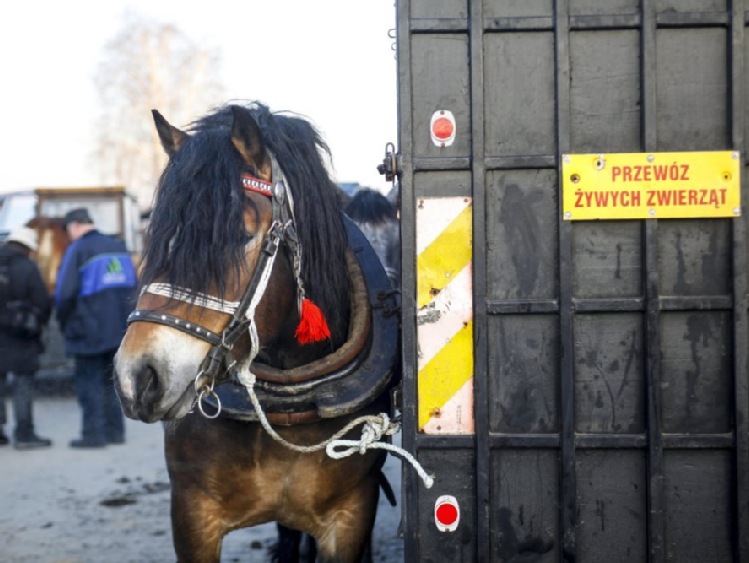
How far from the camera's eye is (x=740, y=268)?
254cm

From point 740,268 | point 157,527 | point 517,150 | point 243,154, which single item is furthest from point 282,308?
point 157,527

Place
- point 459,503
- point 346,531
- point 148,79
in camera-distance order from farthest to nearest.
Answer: point 148,79 < point 346,531 < point 459,503

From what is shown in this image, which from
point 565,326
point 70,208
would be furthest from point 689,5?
point 70,208

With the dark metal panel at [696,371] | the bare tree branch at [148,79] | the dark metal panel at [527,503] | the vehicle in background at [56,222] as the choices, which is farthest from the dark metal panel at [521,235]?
the bare tree branch at [148,79]

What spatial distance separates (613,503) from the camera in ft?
8.70

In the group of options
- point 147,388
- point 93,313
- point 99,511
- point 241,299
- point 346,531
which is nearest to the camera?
point 147,388

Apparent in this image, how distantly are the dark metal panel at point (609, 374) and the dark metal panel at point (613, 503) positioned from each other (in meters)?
0.09

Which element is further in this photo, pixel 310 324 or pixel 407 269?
pixel 310 324

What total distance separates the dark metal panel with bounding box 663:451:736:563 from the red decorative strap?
1.43 m

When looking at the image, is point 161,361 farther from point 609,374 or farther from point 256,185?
point 609,374

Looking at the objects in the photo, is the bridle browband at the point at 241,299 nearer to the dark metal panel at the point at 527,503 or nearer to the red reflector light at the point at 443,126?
the red reflector light at the point at 443,126

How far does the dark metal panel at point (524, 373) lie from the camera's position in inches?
104

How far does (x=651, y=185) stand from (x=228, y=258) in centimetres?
123

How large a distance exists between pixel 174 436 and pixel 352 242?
37.6 inches
